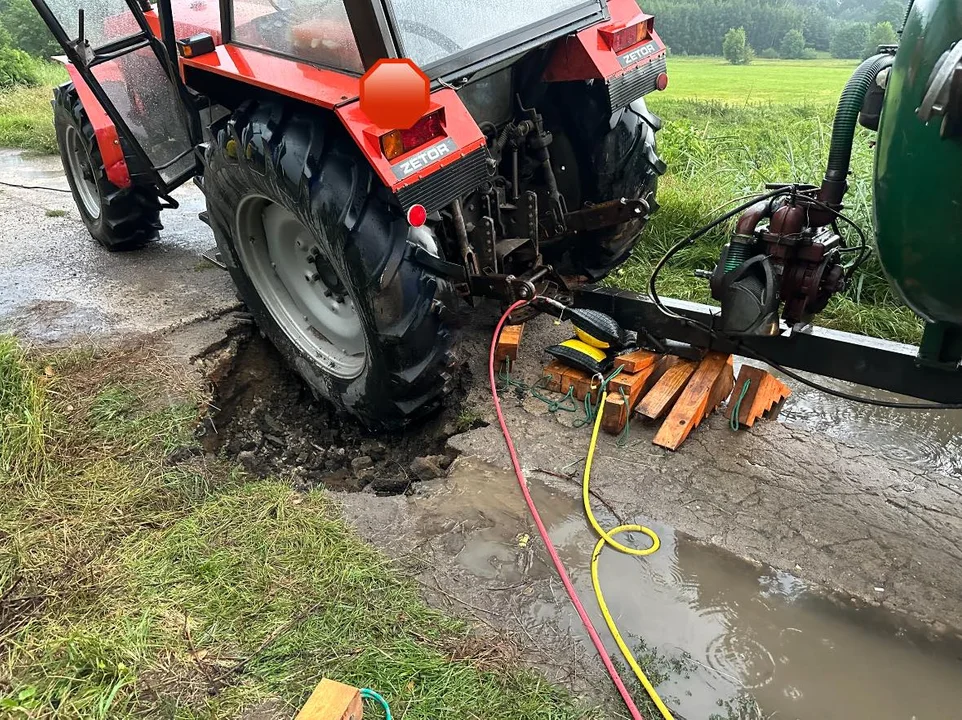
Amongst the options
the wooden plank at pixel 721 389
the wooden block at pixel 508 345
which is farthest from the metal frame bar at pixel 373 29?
the wooden plank at pixel 721 389

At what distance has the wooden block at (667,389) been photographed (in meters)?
2.61

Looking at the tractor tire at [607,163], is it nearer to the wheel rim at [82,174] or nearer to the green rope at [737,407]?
the green rope at [737,407]

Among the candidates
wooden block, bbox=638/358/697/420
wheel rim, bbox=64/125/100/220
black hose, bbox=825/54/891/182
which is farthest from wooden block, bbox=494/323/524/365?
wheel rim, bbox=64/125/100/220

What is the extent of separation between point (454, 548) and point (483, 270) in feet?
3.61

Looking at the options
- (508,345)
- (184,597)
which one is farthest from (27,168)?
(184,597)

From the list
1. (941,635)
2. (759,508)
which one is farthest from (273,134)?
(941,635)

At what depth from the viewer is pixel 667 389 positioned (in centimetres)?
267

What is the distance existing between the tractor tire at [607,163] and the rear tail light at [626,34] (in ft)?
0.82

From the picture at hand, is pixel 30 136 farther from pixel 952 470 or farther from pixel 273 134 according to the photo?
pixel 952 470

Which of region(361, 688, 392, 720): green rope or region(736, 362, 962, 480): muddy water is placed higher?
region(361, 688, 392, 720): green rope

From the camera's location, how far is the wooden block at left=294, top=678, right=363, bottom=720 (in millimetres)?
1504

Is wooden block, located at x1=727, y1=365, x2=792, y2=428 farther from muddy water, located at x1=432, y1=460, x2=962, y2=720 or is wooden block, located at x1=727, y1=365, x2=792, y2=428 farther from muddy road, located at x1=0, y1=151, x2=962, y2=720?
muddy water, located at x1=432, y1=460, x2=962, y2=720

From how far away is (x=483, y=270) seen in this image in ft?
9.01

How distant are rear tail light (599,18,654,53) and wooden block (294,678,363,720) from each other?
249 cm
